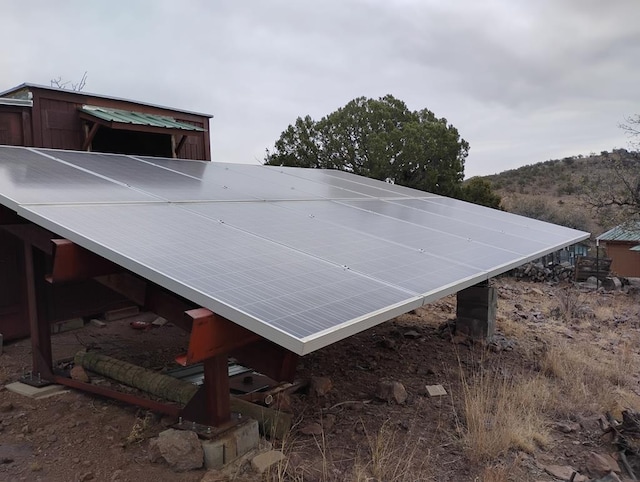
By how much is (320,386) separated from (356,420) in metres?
0.70

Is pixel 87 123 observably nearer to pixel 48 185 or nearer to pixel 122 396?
pixel 48 185

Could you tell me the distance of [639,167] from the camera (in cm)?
1883

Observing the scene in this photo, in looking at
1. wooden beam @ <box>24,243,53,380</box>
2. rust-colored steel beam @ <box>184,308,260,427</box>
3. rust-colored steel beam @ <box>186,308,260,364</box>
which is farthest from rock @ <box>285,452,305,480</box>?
wooden beam @ <box>24,243,53,380</box>

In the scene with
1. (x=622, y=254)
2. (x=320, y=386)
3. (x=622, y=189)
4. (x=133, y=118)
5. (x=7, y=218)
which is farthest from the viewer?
(x=622, y=254)

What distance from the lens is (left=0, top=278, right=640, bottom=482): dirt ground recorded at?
4.11m

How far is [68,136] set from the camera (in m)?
8.76

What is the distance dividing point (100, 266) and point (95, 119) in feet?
17.7

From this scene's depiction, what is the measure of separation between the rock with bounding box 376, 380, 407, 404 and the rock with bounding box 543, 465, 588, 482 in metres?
1.63

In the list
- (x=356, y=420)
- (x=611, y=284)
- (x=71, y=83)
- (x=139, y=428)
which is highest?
(x=71, y=83)

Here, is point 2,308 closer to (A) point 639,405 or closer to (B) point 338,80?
(A) point 639,405

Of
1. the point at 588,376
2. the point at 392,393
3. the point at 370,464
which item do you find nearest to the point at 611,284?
the point at 588,376

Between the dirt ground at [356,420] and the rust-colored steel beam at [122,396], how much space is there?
112 millimetres

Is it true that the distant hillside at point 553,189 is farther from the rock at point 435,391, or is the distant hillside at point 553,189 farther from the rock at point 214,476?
the rock at point 214,476

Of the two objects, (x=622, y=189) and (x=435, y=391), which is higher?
(x=622, y=189)
